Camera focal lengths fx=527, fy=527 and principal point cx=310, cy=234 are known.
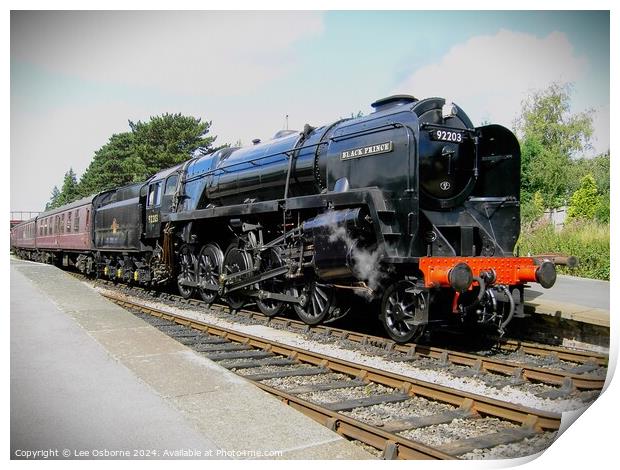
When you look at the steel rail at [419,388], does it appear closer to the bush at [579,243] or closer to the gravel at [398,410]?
the gravel at [398,410]

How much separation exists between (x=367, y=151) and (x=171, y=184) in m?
7.41

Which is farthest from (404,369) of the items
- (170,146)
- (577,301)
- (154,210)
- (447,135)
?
(170,146)

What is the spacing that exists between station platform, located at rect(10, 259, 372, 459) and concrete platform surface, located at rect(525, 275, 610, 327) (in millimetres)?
4578

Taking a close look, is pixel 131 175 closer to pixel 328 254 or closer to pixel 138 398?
pixel 328 254

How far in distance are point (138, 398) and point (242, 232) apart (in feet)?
19.7

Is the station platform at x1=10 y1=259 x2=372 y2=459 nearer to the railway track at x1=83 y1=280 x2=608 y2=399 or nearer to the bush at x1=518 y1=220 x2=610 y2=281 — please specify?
the railway track at x1=83 y1=280 x2=608 y2=399

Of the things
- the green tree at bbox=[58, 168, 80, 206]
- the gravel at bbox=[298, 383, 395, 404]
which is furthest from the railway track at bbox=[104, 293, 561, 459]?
the green tree at bbox=[58, 168, 80, 206]

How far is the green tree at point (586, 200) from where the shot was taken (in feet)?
15.8

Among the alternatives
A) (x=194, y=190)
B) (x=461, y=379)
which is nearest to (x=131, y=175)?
(x=194, y=190)

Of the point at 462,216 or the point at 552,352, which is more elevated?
the point at 462,216

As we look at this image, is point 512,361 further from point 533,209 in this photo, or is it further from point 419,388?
point 533,209

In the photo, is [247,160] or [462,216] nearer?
[462,216]

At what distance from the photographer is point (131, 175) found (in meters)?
17.6

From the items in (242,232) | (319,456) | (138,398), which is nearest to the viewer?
(319,456)
